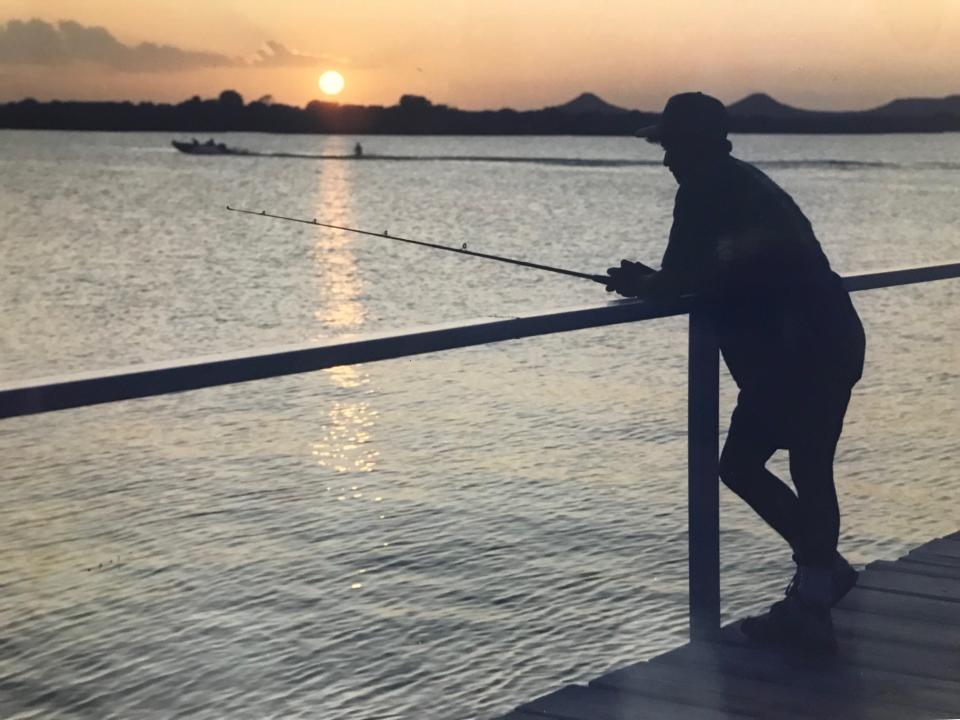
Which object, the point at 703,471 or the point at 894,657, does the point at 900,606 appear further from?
the point at 703,471

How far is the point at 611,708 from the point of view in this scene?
10.9ft

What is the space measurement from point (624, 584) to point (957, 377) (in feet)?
46.7

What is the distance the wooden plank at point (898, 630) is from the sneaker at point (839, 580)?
9 cm

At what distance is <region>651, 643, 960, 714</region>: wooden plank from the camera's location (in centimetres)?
341

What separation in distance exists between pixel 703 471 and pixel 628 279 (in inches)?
22.1

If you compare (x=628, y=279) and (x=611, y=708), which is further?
(x=628, y=279)

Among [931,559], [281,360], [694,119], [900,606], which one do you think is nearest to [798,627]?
[900,606]

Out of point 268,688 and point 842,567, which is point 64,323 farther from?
point 842,567

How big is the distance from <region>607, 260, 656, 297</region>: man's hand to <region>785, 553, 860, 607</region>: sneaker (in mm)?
861

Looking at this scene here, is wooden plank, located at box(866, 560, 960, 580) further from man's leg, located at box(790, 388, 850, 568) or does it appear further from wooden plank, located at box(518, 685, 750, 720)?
wooden plank, located at box(518, 685, 750, 720)

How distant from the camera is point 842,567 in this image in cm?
403

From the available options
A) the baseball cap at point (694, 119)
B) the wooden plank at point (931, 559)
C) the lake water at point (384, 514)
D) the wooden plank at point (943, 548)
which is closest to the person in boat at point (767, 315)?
the baseball cap at point (694, 119)

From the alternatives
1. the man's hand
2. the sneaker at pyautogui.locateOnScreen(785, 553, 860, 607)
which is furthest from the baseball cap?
the sneaker at pyautogui.locateOnScreen(785, 553, 860, 607)

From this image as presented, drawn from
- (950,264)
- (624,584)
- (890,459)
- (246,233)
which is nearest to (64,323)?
(890,459)
